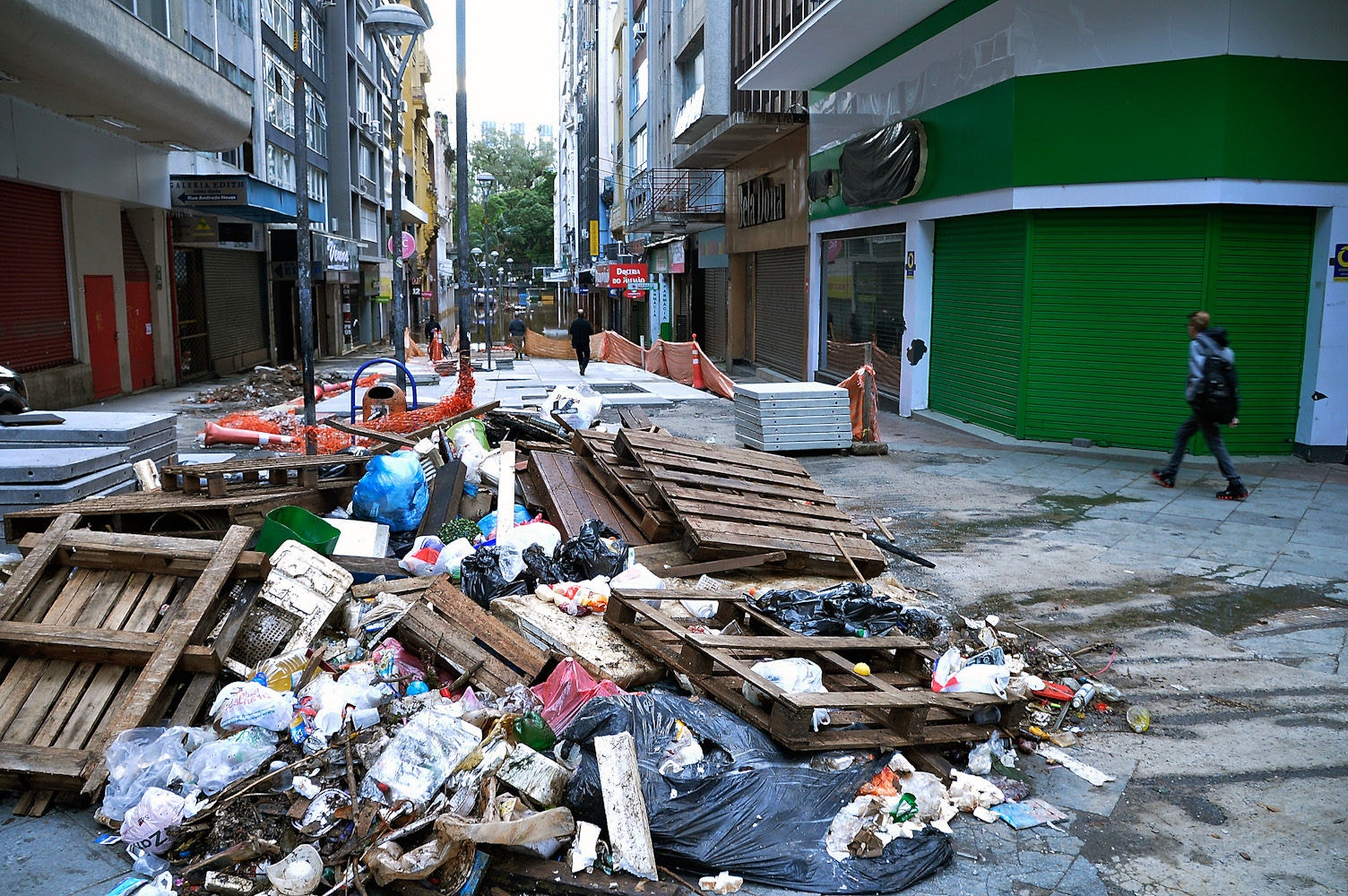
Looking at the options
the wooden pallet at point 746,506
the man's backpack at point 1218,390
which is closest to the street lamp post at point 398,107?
the wooden pallet at point 746,506

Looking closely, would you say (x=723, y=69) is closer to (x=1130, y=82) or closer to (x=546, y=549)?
(x=1130, y=82)

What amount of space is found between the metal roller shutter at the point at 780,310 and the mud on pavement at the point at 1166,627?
11.5 metres

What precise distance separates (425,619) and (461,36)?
60.1 feet

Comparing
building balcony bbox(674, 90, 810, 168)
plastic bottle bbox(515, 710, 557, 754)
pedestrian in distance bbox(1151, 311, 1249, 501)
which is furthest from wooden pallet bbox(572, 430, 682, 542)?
building balcony bbox(674, 90, 810, 168)

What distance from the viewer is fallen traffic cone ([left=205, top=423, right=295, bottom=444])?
41.0 feet

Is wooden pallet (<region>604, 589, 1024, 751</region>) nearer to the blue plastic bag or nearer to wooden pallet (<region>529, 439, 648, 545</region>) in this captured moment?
wooden pallet (<region>529, 439, 648, 545</region>)

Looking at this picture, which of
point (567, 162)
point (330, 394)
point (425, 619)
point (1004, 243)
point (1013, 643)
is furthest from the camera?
point (567, 162)

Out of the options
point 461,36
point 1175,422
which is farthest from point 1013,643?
point 461,36

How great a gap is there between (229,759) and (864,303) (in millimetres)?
16286

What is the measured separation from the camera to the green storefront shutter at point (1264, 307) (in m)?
11.8

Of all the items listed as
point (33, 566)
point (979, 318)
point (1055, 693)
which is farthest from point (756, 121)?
point (33, 566)

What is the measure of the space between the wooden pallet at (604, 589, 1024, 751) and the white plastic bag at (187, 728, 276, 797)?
6.26ft

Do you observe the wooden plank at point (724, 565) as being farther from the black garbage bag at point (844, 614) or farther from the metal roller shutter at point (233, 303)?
the metal roller shutter at point (233, 303)

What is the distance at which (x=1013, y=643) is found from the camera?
595cm
